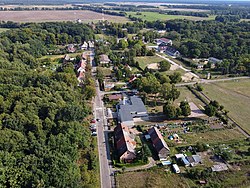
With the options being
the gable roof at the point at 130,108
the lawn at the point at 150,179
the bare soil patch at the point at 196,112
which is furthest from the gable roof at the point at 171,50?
the lawn at the point at 150,179

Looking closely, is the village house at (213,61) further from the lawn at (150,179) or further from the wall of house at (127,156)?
the lawn at (150,179)

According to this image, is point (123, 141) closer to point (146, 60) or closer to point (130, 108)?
point (130, 108)

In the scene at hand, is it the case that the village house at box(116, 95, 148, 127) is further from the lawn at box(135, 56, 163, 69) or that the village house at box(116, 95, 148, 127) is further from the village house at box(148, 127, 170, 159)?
the lawn at box(135, 56, 163, 69)

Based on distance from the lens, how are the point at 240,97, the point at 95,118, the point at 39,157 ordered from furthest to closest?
the point at 240,97
the point at 95,118
the point at 39,157

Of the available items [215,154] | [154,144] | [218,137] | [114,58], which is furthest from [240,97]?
[114,58]

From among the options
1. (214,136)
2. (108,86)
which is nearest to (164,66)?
(108,86)

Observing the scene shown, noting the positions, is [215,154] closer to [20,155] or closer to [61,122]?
[61,122]
